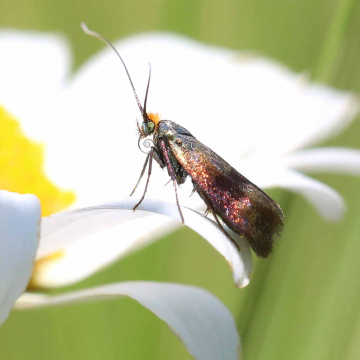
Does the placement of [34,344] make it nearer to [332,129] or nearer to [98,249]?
[98,249]

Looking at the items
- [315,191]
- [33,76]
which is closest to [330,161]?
[315,191]

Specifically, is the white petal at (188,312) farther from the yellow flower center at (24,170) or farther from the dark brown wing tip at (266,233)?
the yellow flower center at (24,170)

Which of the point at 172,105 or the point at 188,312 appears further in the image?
the point at 172,105

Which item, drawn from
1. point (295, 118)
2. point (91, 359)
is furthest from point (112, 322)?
point (295, 118)

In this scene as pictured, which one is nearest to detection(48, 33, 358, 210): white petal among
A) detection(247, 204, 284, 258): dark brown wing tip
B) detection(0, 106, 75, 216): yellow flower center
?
detection(0, 106, 75, 216): yellow flower center

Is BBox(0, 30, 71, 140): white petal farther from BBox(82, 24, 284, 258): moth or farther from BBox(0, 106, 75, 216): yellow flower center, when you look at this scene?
BBox(82, 24, 284, 258): moth

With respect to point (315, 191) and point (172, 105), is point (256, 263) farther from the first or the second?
point (172, 105)

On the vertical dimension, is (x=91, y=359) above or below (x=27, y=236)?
below
